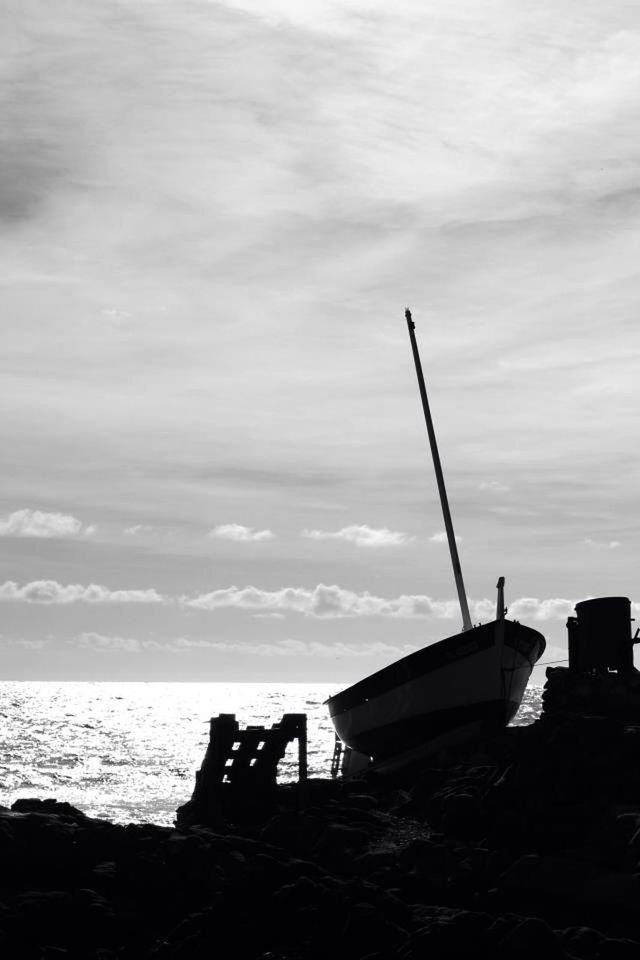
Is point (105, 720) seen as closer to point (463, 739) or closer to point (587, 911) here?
point (463, 739)

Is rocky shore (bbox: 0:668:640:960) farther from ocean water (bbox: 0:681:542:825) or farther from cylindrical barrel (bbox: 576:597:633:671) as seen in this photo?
ocean water (bbox: 0:681:542:825)

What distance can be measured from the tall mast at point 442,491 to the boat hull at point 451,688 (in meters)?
3.20

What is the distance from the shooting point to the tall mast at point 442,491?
39.8 metres

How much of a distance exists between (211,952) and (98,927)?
6.68 feet

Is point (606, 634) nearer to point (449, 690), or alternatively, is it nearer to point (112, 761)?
point (449, 690)

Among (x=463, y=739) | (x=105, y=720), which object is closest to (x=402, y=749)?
(x=463, y=739)

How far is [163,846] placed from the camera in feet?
69.1

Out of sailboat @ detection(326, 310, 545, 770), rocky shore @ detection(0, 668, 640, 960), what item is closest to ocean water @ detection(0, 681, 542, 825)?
sailboat @ detection(326, 310, 545, 770)

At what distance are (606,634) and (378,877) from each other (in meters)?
15.3

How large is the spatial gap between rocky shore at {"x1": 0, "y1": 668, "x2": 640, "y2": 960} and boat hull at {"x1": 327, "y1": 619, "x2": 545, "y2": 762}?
968 centimetres

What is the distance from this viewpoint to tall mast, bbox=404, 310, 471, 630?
39.8m

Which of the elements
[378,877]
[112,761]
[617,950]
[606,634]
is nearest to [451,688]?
[606,634]

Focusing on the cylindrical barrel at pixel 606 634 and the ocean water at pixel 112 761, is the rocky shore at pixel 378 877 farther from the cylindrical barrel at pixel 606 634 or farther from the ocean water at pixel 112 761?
the ocean water at pixel 112 761

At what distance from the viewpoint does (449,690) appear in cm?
3462
